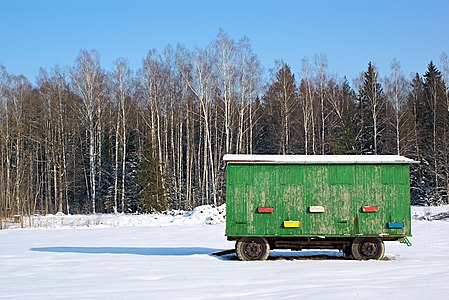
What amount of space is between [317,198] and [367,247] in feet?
7.05

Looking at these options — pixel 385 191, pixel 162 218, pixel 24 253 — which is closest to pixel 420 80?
pixel 162 218

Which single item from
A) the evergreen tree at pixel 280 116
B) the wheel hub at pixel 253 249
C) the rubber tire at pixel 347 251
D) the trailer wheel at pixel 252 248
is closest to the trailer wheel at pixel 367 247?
the rubber tire at pixel 347 251

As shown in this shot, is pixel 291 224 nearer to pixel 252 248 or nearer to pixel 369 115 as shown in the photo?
pixel 252 248

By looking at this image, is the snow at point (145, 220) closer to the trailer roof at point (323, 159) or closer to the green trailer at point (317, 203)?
the green trailer at point (317, 203)

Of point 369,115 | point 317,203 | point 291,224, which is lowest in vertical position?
point 291,224

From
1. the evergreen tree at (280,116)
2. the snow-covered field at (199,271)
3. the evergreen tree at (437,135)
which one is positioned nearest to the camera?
the snow-covered field at (199,271)

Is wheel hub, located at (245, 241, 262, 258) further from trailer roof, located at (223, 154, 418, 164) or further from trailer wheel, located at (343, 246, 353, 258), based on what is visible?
trailer wheel, located at (343, 246, 353, 258)

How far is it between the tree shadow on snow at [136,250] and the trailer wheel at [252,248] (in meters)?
2.45

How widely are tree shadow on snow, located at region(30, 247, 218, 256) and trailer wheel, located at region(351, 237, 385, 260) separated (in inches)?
203

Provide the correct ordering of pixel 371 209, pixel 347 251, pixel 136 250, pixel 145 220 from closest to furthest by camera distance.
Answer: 1. pixel 371 209
2. pixel 347 251
3. pixel 136 250
4. pixel 145 220

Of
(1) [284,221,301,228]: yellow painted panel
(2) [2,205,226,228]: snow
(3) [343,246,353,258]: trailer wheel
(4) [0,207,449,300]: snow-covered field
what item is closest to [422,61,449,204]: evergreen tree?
(2) [2,205,226,228]: snow

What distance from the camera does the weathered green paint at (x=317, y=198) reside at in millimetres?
17484

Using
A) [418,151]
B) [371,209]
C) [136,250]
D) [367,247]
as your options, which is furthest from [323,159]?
[418,151]

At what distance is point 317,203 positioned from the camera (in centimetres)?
1767
